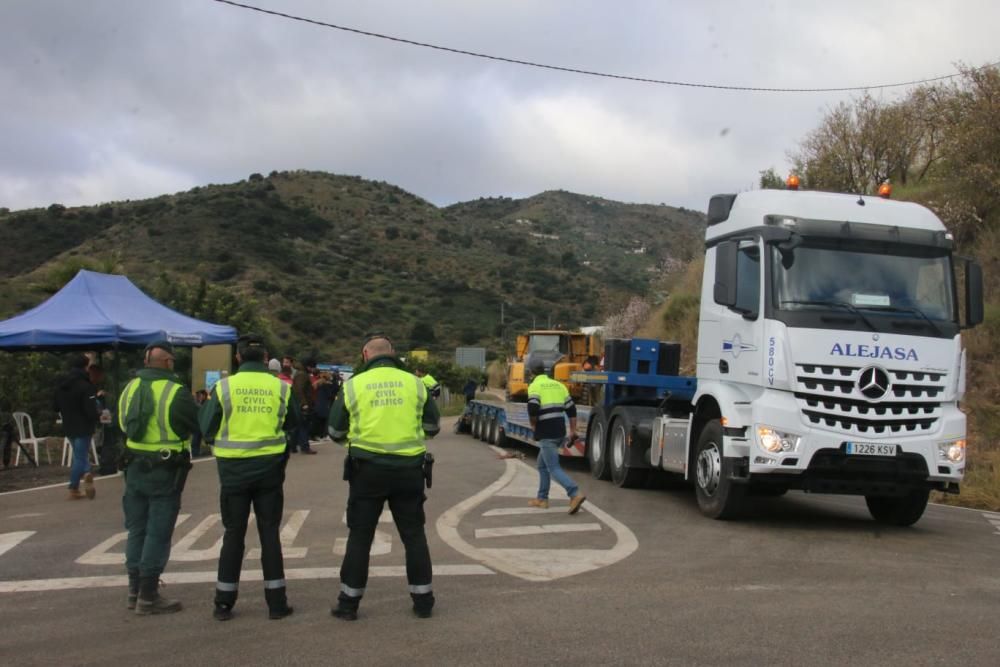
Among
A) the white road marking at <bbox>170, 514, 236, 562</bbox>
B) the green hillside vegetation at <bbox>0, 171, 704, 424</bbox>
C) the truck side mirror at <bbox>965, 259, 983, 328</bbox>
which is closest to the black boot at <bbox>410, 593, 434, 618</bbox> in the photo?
the white road marking at <bbox>170, 514, 236, 562</bbox>

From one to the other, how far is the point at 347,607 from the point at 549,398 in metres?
5.49

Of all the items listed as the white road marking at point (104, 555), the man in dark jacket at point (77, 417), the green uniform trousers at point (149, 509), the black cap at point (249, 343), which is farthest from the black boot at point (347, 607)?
the man in dark jacket at point (77, 417)

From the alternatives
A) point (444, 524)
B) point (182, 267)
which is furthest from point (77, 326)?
point (182, 267)

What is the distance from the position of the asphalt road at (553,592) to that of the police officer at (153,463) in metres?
0.43

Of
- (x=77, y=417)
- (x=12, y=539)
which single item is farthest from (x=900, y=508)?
(x=77, y=417)

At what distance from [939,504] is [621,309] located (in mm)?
29706

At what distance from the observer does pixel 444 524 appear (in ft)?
33.2

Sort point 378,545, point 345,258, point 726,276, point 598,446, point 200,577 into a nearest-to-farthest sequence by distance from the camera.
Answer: point 200,577 → point 378,545 → point 726,276 → point 598,446 → point 345,258

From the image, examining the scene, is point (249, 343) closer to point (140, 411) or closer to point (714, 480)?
point (140, 411)

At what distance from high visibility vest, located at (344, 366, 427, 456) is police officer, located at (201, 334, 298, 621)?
558 mm

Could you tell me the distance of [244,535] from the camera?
6297mm

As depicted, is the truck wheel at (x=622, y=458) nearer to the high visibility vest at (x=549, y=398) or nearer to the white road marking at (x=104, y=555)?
the high visibility vest at (x=549, y=398)

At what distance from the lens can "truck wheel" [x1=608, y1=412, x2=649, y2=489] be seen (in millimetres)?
13094

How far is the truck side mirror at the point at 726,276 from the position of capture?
9.86m
